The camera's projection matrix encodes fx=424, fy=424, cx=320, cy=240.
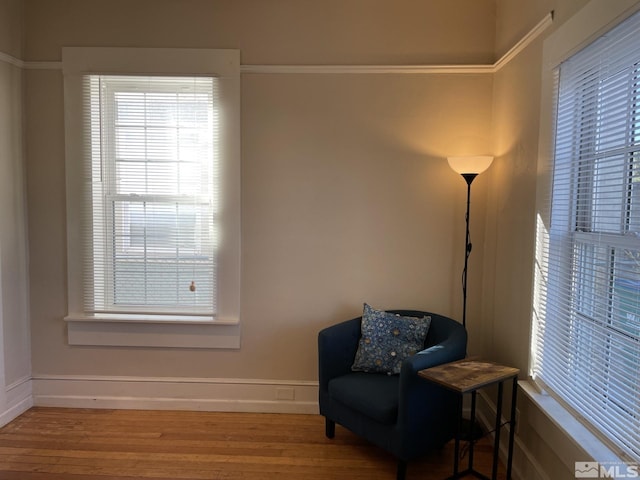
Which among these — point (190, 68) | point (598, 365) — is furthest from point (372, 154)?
point (598, 365)

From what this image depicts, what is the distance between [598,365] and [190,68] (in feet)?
9.15

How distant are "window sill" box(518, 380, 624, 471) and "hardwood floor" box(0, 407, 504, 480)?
60cm

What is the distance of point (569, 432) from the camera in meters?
1.70

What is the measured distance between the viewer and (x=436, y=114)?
2.81 meters

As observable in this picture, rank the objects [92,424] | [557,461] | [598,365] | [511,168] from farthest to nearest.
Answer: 1. [92,424]
2. [511,168]
3. [557,461]
4. [598,365]

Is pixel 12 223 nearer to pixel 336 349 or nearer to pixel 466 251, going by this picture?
pixel 336 349

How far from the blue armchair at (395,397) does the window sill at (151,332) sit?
0.77 meters

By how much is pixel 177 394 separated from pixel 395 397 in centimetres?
161

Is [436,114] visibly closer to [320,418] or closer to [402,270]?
[402,270]

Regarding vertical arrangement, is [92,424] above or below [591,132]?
below

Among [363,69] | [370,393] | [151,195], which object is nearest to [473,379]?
[370,393]

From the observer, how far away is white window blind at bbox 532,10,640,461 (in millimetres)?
1471

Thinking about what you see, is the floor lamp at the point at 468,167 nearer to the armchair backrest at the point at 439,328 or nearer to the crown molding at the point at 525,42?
the armchair backrest at the point at 439,328

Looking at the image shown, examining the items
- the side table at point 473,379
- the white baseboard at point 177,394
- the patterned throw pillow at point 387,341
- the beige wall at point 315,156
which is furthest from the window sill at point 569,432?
the white baseboard at point 177,394
